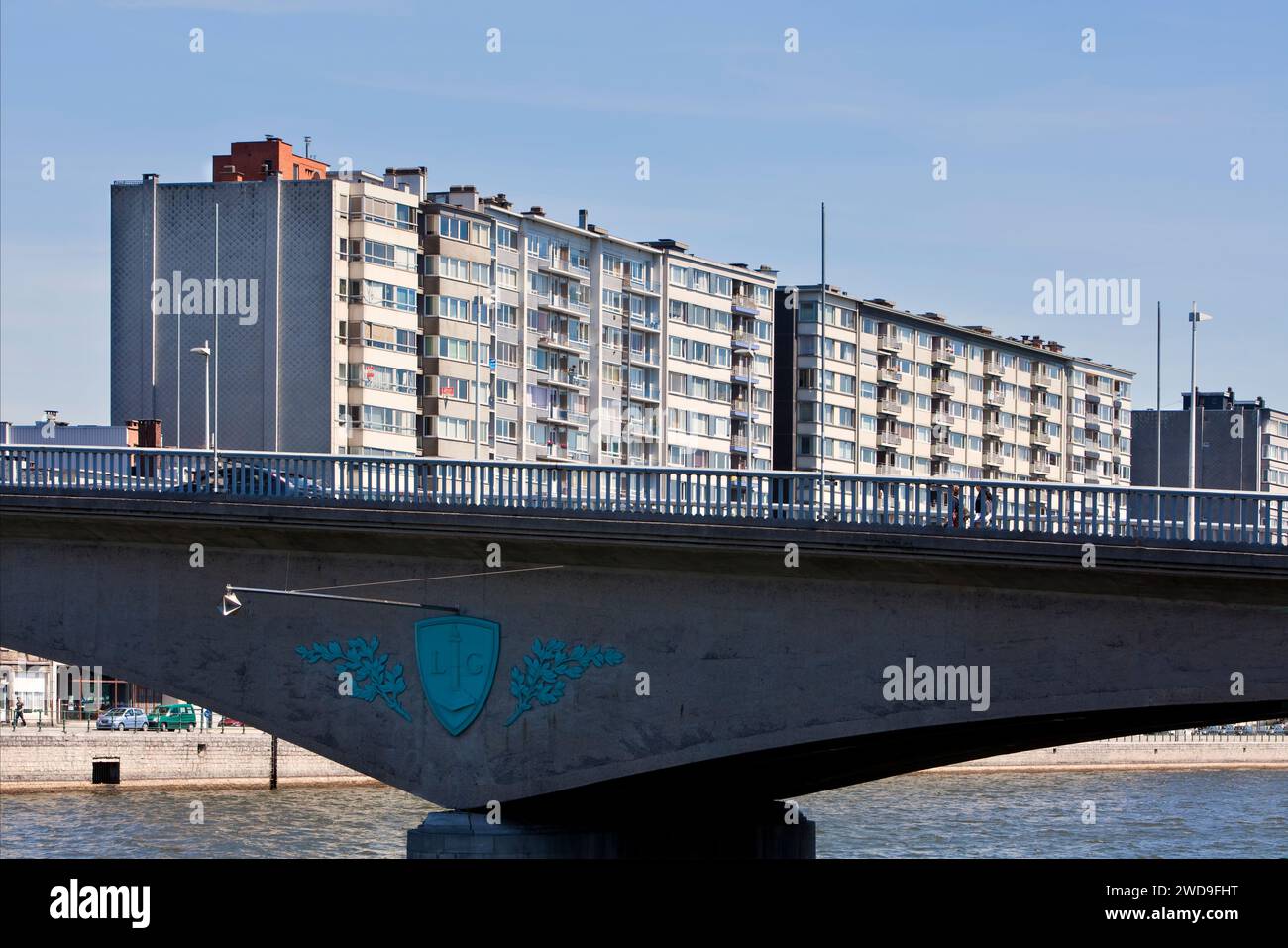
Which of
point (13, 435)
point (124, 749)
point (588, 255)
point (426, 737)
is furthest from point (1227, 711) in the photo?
point (588, 255)

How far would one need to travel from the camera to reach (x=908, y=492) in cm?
3834

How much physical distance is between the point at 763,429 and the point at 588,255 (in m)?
21.1

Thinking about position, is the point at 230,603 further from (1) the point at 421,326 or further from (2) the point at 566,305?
(2) the point at 566,305

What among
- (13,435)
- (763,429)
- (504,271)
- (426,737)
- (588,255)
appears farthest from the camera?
(763,429)

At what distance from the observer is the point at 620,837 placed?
43.8 m

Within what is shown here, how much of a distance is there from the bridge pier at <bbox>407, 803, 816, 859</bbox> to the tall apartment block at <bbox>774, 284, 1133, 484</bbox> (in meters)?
95.7

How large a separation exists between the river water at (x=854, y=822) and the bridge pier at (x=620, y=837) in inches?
475

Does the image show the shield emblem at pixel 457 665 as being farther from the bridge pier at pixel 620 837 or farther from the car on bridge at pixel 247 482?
the car on bridge at pixel 247 482

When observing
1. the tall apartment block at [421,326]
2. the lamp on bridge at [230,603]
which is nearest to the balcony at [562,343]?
the tall apartment block at [421,326]

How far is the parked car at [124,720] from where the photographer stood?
95625mm

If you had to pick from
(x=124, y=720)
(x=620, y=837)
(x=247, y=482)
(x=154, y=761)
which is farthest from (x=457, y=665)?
(x=124, y=720)

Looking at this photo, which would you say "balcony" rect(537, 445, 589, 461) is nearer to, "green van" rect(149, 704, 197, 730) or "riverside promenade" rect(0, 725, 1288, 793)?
"green van" rect(149, 704, 197, 730)

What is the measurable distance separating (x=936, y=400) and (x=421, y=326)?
56169 mm
